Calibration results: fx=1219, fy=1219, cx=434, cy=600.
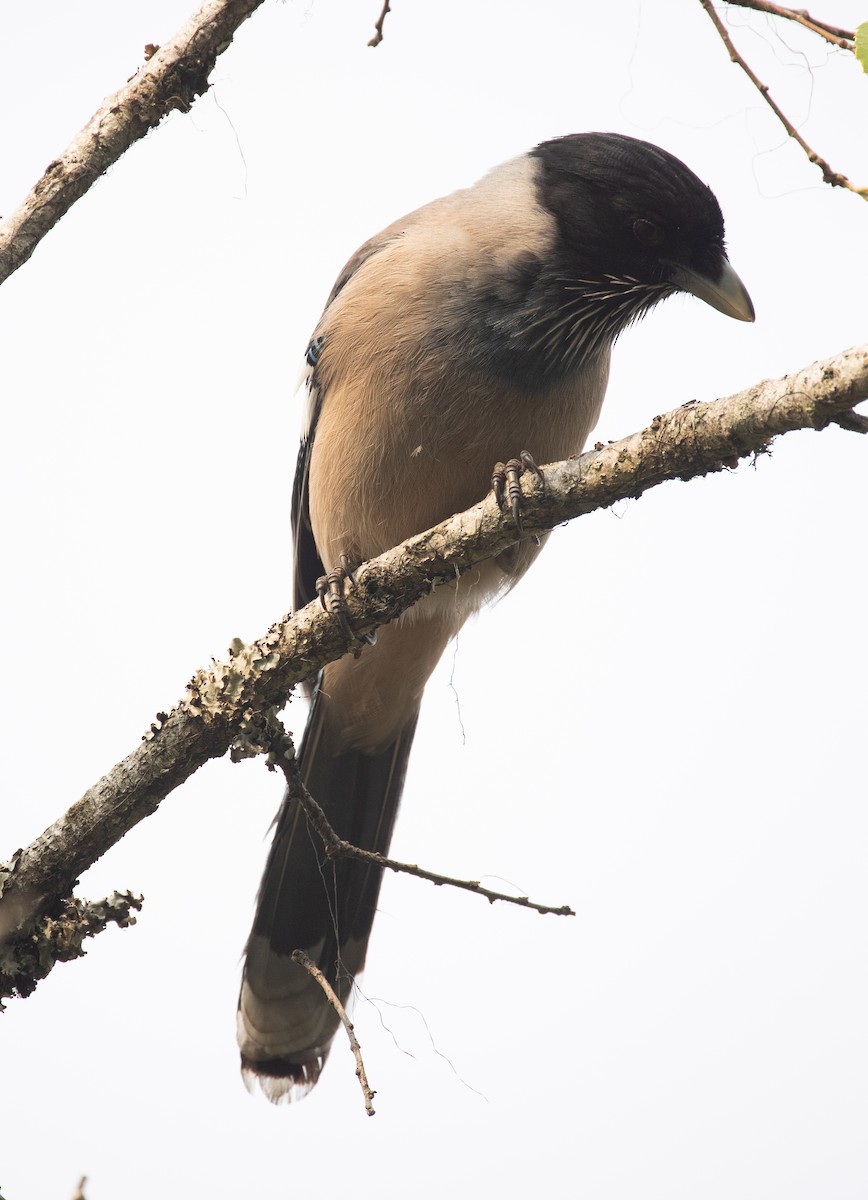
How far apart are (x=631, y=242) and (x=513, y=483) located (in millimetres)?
1579

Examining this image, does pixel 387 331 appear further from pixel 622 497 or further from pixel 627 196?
pixel 622 497

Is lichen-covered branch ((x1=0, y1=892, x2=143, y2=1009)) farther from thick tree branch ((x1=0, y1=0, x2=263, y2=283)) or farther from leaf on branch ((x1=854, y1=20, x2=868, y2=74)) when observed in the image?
leaf on branch ((x1=854, y1=20, x2=868, y2=74))

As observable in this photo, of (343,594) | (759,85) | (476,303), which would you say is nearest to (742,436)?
(759,85)

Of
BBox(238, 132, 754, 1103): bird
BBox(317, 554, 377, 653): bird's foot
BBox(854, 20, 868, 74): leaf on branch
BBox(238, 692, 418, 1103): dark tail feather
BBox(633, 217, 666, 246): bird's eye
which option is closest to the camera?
BBox(854, 20, 868, 74): leaf on branch

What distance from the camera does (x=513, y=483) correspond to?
10.4 feet

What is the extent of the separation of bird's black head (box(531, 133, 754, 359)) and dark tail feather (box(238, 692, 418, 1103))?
1.88m

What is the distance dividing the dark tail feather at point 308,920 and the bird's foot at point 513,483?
174 centimetres

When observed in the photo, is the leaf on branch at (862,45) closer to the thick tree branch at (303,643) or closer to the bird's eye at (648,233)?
the thick tree branch at (303,643)

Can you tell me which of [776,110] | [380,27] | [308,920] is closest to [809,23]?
[776,110]

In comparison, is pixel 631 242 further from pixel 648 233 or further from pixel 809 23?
pixel 809 23

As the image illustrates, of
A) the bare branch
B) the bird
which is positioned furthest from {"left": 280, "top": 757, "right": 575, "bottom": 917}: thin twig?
the bird

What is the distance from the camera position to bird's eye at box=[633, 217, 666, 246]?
427cm

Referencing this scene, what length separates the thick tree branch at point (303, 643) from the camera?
8.86 feet

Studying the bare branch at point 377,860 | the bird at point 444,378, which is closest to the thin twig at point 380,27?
the bird at point 444,378
